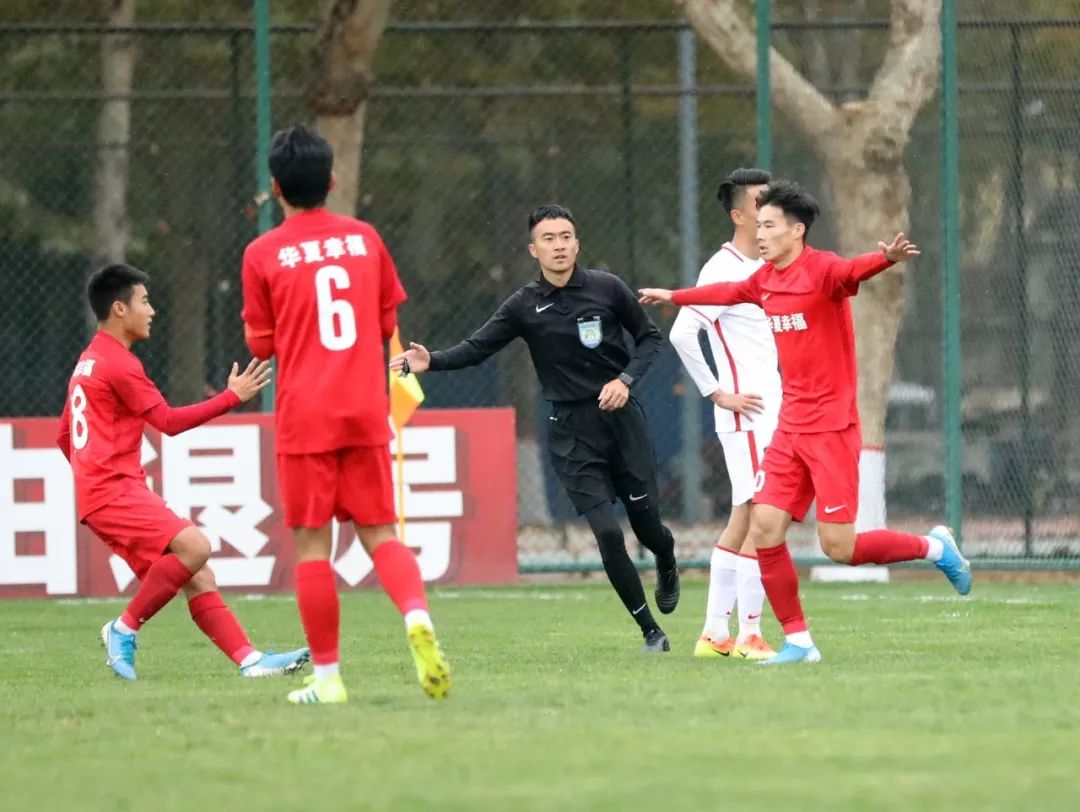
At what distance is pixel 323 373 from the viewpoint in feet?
23.7

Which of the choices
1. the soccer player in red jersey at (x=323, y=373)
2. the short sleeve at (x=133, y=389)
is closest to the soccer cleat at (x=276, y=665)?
the short sleeve at (x=133, y=389)

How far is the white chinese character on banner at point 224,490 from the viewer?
47.5 ft

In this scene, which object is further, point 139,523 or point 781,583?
point 139,523

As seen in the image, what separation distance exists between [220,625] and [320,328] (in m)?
2.26

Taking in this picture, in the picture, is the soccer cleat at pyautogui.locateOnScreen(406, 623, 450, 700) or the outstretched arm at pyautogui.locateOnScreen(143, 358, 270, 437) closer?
the soccer cleat at pyautogui.locateOnScreen(406, 623, 450, 700)

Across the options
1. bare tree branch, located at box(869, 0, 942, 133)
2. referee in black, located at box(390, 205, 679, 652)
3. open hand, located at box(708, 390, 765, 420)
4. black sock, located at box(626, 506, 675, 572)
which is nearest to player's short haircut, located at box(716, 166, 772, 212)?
referee in black, located at box(390, 205, 679, 652)

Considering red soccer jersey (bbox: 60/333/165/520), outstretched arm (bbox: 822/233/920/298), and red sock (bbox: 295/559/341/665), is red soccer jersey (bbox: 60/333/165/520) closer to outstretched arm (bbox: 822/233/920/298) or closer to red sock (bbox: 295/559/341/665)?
red sock (bbox: 295/559/341/665)

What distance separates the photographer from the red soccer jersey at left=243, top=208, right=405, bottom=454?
7223 millimetres

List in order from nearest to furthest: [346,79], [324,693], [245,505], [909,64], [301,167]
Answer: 1. [301,167]
2. [324,693]
3. [245,505]
4. [909,64]
5. [346,79]

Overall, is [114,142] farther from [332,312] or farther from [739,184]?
[332,312]

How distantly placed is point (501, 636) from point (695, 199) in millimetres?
6766

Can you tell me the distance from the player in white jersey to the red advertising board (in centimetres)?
490

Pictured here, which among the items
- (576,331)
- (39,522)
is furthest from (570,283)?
(39,522)

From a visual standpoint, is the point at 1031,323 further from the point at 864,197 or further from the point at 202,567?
the point at 202,567
